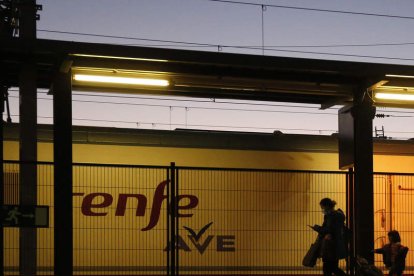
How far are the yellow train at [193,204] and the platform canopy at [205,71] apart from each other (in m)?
1.34

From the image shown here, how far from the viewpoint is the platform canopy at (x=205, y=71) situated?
434 inches

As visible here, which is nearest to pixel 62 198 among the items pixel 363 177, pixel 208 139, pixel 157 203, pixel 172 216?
pixel 172 216

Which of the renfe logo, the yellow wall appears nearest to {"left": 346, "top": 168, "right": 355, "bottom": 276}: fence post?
the yellow wall

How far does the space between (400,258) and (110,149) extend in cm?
537

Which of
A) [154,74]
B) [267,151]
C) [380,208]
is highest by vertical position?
[154,74]

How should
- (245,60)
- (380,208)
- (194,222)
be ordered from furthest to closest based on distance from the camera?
(380,208) < (194,222) < (245,60)

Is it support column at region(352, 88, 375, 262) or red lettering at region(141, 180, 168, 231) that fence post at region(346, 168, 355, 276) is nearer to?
support column at region(352, 88, 375, 262)

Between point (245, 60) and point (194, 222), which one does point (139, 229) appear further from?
point (245, 60)

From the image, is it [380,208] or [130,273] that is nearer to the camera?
[130,273]

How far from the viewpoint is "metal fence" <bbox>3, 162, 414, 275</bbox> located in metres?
12.2

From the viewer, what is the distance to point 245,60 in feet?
38.5

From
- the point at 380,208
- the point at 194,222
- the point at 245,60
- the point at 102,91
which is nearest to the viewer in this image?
the point at 245,60

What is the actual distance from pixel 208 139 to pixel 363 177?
323cm

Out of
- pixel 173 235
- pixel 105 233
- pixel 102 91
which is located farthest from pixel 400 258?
pixel 102 91
